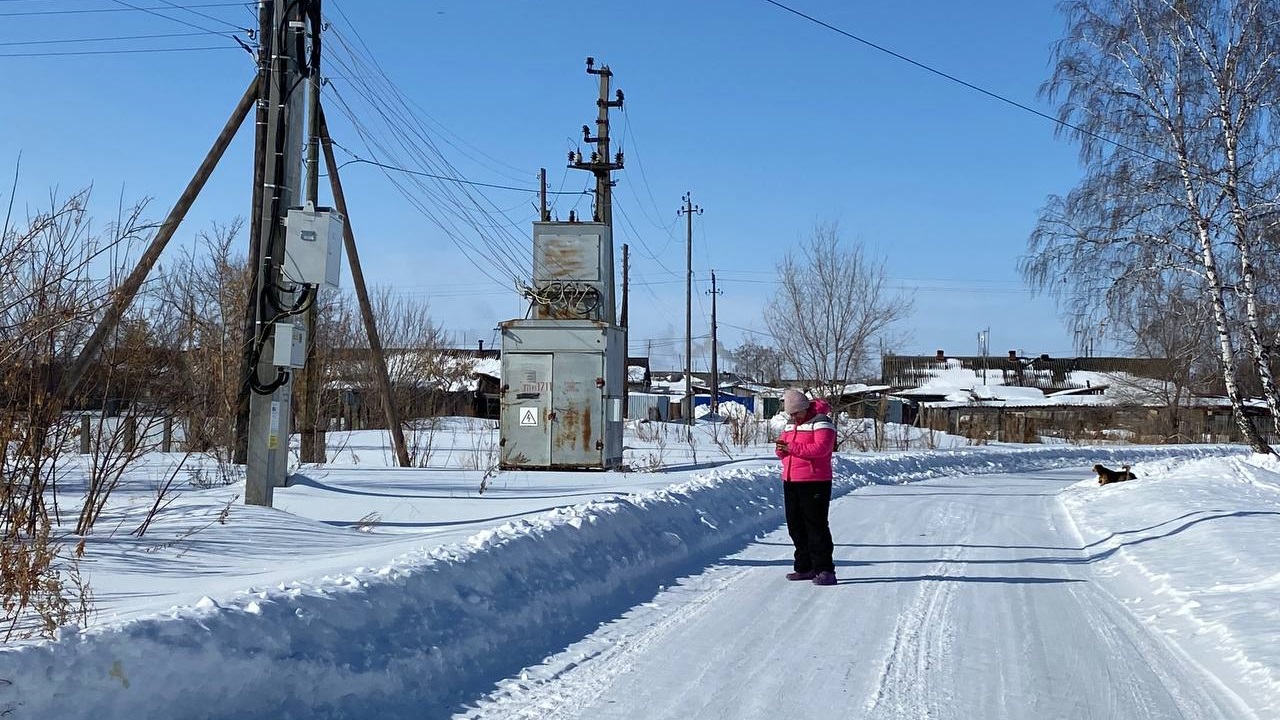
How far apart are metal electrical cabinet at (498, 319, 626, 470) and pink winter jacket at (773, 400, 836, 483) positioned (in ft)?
37.2

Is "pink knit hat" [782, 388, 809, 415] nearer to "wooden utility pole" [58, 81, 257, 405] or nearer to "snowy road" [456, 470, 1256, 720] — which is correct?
"snowy road" [456, 470, 1256, 720]

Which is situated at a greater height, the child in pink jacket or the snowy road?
the child in pink jacket

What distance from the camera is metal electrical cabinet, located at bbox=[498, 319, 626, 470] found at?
20859 millimetres

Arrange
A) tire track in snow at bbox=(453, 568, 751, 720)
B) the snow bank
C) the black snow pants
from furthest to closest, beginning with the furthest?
the black snow pants < tire track in snow at bbox=(453, 568, 751, 720) < the snow bank

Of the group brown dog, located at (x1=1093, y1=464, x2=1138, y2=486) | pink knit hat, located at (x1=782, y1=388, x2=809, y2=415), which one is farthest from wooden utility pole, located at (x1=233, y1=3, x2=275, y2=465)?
brown dog, located at (x1=1093, y1=464, x2=1138, y2=486)

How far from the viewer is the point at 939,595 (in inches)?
349

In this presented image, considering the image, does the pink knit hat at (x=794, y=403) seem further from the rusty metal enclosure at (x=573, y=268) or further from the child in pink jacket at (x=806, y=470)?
the rusty metal enclosure at (x=573, y=268)

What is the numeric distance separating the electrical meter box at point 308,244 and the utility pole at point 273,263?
0.85 ft

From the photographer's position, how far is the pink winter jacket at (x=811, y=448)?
31.3ft

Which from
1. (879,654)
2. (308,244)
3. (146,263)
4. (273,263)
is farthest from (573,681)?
(146,263)

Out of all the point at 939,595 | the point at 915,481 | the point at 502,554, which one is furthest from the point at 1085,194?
the point at 502,554

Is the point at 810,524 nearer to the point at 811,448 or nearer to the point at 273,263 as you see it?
the point at 811,448

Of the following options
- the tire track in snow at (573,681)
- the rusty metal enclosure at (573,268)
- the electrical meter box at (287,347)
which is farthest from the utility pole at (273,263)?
the rusty metal enclosure at (573,268)

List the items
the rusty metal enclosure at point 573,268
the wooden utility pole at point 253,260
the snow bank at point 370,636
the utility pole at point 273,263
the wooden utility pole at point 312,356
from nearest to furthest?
the snow bank at point 370,636 < the utility pole at point 273,263 < the wooden utility pole at point 253,260 < the wooden utility pole at point 312,356 < the rusty metal enclosure at point 573,268
